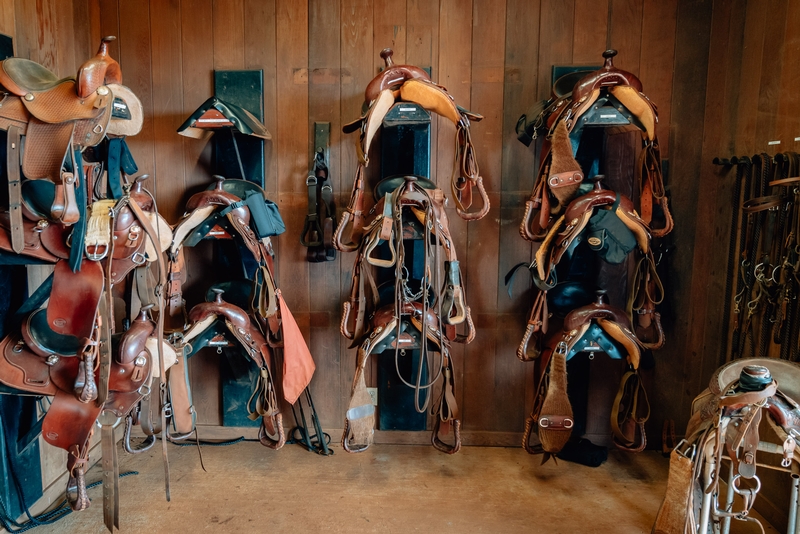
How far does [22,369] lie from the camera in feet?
5.86

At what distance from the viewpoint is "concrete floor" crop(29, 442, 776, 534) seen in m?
2.12

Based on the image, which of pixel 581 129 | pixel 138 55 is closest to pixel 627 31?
pixel 581 129

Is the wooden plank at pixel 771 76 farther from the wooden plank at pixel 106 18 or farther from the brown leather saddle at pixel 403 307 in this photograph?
the wooden plank at pixel 106 18

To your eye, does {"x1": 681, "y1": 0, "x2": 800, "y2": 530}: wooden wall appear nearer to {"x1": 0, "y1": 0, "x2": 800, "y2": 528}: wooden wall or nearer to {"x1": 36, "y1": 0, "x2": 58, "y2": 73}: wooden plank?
{"x1": 0, "y1": 0, "x2": 800, "y2": 528}: wooden wall

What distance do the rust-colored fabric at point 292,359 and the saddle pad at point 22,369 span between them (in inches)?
Result: 34.8

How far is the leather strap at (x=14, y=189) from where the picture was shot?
165 cm

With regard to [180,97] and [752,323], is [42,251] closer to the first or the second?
[180,97]

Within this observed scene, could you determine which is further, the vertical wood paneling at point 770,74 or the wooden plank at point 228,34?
the wooden plank at point 228,34

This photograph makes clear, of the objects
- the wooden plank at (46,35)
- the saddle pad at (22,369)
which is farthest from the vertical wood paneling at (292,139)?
the saddle pad at (22,369)

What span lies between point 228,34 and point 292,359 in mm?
1623

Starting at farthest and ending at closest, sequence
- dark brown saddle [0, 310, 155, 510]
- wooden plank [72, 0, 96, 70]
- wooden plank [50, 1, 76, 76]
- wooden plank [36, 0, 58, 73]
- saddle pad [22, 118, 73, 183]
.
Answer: wooden plank [72, 0, 96, 70]
wooden plank [50, 1, 76, 76]
wooden plank [36, 0, 58, 73]
dark brown saddle [0, 310, 155, 510]
saddle pad [22, 118, 73, 183]

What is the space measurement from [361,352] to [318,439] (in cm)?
78

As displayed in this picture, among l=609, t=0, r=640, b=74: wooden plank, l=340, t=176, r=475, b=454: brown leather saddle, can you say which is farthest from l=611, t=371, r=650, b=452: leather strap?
l=609, t=0, r=640, b=74: wooden plank

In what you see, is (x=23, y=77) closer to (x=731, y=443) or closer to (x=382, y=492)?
(x=382, y=492)
